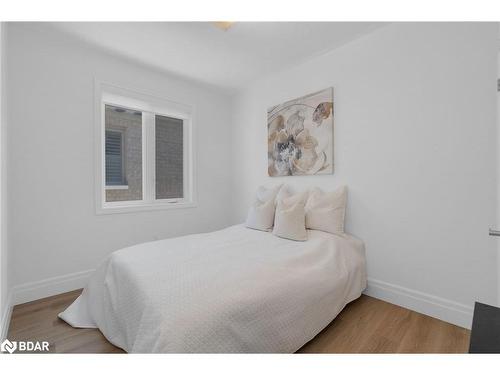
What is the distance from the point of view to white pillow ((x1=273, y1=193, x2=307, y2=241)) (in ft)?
7.27

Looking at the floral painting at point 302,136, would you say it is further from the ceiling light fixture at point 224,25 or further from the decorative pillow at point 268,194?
the ceiling light fixture at point 224,25

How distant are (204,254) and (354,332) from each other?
1.21 m

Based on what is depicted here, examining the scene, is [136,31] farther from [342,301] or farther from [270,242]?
[342,301]

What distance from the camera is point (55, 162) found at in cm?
228

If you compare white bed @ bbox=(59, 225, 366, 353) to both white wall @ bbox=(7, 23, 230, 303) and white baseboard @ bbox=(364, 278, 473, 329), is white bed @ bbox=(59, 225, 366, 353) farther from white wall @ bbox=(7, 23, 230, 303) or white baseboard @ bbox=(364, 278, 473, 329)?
white wall @ bbox=(7, 23, 230, 303)

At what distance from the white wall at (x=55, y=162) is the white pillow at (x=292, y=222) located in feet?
5.47

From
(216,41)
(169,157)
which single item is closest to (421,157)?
(216,41)

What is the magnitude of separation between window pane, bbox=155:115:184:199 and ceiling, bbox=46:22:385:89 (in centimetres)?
69

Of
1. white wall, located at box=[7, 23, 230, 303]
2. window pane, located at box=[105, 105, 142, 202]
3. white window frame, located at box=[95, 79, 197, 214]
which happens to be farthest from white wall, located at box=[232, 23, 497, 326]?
white wall, located at box=[7, 23, 230, 303]

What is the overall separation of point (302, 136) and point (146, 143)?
1959 millimetres

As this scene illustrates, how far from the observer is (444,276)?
1.85 metres

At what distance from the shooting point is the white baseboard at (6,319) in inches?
62.8

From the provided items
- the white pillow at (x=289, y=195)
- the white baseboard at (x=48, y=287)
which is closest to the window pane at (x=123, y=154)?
the white baseboard at (x=48, y=287)
